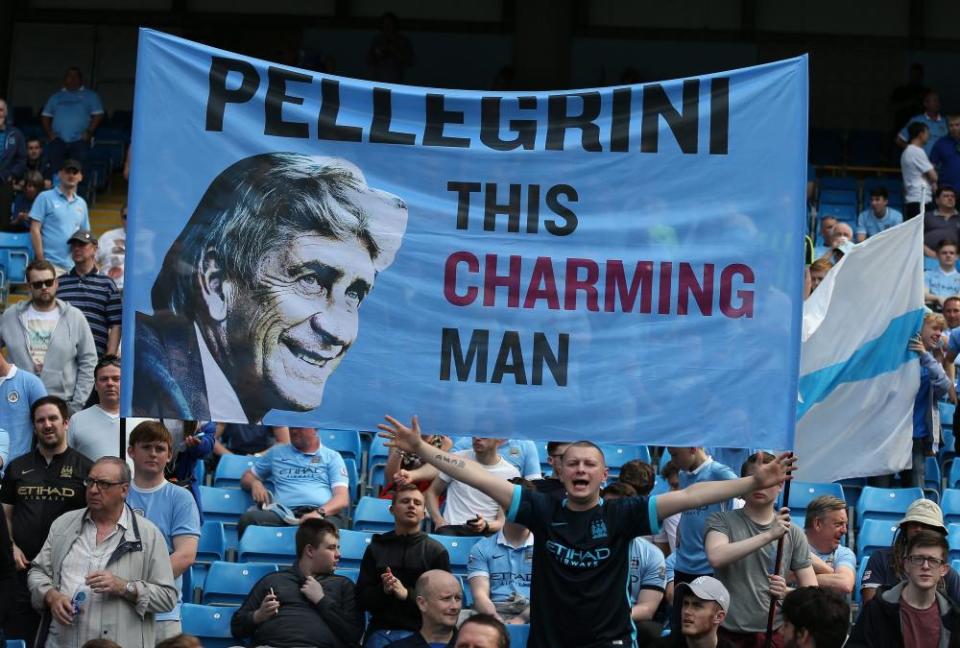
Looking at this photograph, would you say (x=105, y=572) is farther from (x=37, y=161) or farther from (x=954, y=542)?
(x=37, y=161)

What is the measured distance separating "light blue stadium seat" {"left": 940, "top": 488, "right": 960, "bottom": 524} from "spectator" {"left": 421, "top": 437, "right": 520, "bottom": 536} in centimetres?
318

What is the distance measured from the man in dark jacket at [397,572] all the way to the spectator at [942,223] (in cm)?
1052

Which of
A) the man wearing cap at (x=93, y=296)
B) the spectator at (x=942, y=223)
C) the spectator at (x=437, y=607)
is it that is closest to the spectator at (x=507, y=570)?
the spectator at (x=437, y=607)

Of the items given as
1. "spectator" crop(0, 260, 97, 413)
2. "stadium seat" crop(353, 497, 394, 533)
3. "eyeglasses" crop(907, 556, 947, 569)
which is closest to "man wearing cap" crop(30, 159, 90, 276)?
"spectator" crop(0, 260, 97, 413)

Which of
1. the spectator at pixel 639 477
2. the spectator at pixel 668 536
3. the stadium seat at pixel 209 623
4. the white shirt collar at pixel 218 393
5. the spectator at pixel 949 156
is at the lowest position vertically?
the stadium seat at pixel 209 623

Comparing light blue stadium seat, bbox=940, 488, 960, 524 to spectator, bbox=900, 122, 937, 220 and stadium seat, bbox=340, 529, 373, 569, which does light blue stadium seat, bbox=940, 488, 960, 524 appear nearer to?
stadium seat, bbox=340, 529, 373, 569

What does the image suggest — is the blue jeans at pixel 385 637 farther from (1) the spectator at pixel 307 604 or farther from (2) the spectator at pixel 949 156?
(2) the spectator at pixel 949 156

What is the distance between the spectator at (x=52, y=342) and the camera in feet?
38.4

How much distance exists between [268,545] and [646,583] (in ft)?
8.42

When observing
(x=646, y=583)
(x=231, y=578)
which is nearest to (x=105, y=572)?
(x=231, y=578)

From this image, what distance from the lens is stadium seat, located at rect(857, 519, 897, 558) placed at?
11.1m

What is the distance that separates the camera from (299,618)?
898 centimetres

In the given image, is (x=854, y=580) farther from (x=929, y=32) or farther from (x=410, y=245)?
(x=929, y=32)

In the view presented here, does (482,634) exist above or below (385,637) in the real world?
above
